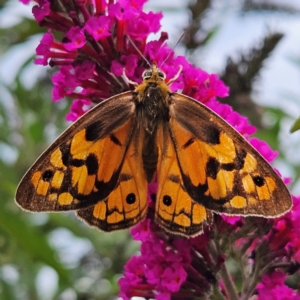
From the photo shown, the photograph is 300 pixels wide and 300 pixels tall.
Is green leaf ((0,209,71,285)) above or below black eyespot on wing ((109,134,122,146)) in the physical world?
below

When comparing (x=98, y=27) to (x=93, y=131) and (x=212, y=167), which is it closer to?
(x=93, y=131)

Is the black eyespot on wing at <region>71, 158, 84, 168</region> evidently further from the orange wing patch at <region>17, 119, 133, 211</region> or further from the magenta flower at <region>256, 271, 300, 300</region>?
the magenta flower at <region>256, 271, 300, 300</region>

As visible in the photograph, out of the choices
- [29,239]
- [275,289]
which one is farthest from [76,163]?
[29,239]

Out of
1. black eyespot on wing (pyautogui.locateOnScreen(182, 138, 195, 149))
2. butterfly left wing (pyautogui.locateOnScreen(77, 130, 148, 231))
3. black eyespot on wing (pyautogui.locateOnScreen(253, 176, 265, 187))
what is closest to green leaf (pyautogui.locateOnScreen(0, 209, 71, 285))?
butterfly left wing (pyautogui.locateOnScreen(77, 130, 148, 231))

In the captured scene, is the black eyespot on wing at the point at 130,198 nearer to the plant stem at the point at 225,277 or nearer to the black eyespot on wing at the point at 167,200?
the black eyespot on wing at the point at 167,200

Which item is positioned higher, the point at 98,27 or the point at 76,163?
the point at 98,27

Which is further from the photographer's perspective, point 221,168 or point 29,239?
point 29,239

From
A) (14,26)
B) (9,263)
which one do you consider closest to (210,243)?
(9,263)
